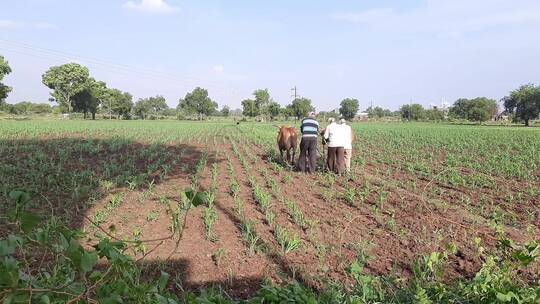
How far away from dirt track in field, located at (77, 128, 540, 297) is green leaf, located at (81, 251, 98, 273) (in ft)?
4.34

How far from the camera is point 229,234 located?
18.9 ft

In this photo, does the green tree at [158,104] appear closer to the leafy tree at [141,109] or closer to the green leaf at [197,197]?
the leafy tree at [141,109]

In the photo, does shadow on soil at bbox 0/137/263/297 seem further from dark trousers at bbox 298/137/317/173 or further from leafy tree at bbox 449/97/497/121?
leafy tree at bbox 449/97/497/121

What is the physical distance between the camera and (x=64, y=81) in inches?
2589

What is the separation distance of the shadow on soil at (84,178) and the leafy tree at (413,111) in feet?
275

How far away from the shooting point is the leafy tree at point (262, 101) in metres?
82.6

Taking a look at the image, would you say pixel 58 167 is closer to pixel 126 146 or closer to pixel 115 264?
pixel 126 146

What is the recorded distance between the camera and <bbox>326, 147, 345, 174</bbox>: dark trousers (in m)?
10.7

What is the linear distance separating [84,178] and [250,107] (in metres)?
74.2

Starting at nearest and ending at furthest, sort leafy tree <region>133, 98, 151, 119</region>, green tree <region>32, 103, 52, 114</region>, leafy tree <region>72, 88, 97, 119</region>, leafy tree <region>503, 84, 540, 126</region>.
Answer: leafy tree <region>503, 84, 540, 126</region> → leafy tree <region>72, 88, 97, 119</region> → leafy tree <region>133, 98, 151, 119</region> → green tree <region>32, 103, 52, 114</region>

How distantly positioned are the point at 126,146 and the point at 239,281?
42.3ft

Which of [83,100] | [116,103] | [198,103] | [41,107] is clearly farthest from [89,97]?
[41,107]

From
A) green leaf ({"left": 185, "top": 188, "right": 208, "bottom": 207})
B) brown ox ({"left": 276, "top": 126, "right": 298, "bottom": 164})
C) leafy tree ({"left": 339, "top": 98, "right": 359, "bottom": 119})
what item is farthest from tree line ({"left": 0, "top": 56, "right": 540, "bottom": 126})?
green leaf ({"left": 185, "top": 188, "right": 208, "bottom": 207})

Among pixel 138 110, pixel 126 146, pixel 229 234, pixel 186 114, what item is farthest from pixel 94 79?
pixel 229 234
